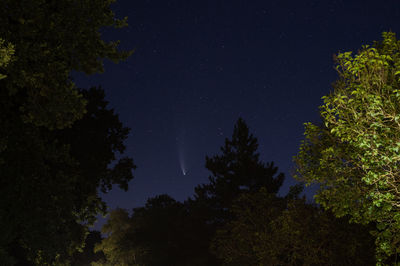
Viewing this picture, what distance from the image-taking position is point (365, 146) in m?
7.46

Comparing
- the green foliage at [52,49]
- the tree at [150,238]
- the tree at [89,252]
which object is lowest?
the green foliage at [52,49]

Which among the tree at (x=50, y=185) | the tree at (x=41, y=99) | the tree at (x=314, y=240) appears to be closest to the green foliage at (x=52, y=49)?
the tree at (x=41, y=99)

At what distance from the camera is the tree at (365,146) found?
25.4ft

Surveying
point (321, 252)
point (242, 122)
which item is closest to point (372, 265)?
point (321, 252)

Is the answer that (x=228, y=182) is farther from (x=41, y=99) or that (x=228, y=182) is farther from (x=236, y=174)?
(x=41, y=99)

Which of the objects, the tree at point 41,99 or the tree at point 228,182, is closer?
Result: the tree at point 41,99

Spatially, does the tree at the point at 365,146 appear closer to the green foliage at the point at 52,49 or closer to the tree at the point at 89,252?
the green foliage at the point at 52,49

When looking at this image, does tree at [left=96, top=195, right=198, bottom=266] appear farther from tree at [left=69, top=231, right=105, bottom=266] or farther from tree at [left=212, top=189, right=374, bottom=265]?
tree at [left=69, top=231, right=105, bottom=266]

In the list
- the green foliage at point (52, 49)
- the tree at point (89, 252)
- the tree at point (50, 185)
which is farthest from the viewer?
the tree at point (89, 252)

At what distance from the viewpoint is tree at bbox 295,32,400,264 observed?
7.74 m

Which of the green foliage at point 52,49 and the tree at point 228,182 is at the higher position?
the tree at point 228,182

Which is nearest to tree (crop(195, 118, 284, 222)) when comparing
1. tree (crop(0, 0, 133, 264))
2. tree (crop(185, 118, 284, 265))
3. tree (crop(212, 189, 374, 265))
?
tree (crop(185, 118, 284, 265))

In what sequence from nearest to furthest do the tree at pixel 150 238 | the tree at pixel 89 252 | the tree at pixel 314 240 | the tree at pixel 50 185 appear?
the tree at pixel 50 185 → the tree at pixel 314 240 → the tree at pixel 150 238 → the tree at pixel 89 252

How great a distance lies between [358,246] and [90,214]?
12.8 m
